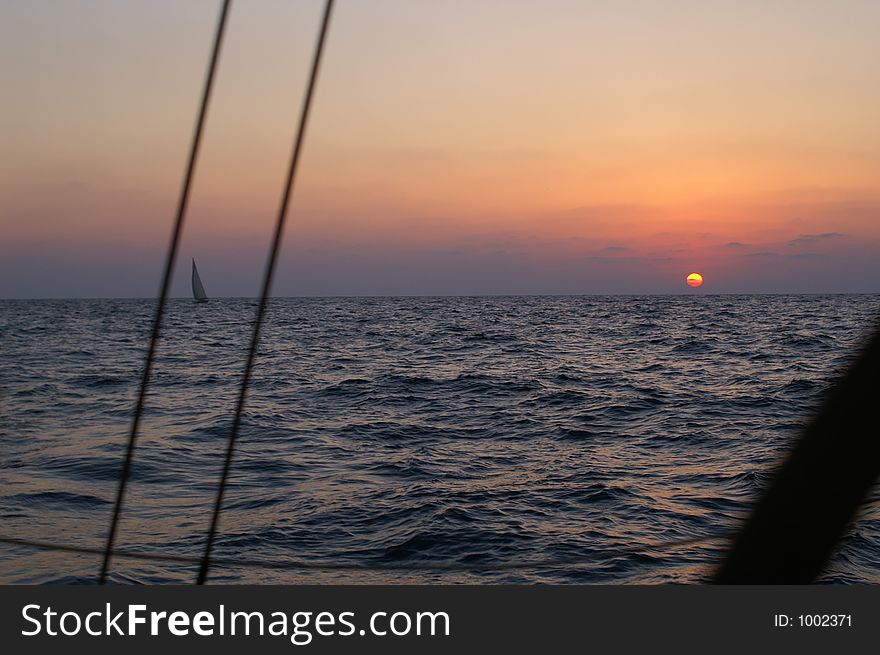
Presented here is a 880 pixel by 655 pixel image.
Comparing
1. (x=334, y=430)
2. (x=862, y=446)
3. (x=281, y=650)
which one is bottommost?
(x=334, y=430)

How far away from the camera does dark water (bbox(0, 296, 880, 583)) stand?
6844 millimetres

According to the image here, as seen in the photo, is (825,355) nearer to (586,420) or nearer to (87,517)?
(586,420)

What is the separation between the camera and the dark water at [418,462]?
684 cm

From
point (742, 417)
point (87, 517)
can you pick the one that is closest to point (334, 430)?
point (87, 517)

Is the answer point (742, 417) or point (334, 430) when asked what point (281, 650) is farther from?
point (742, 417)

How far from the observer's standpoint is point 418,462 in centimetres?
1033

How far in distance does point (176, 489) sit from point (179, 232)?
7.48m

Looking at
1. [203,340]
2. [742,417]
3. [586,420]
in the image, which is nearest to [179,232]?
[586,420]

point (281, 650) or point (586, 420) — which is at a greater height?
point (281, 650)

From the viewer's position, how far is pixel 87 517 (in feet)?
26.9

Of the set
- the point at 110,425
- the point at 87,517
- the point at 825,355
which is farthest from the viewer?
the point at 825,355

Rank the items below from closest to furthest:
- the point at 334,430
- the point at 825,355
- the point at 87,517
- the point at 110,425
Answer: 1. the point at 87,517
2. the point at 334,430
3. the point at 110,425
4. the point at 825,355

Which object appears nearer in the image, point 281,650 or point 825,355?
point 281,650

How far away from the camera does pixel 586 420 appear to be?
1373 cm
